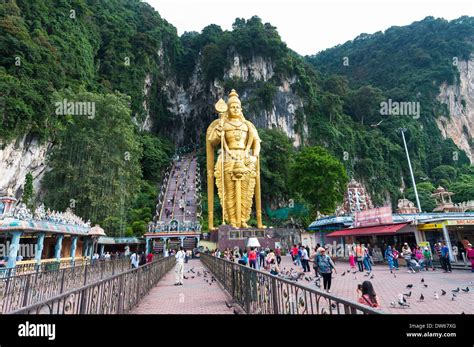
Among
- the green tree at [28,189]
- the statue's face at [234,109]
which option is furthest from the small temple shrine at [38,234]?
the statue's face at [234,109]

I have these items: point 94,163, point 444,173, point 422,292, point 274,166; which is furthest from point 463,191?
point 94,163

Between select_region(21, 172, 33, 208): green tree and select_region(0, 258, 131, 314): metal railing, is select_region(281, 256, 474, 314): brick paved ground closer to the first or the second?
select_region(0, 258, 131, 314): metal railing

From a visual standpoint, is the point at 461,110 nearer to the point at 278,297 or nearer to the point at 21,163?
the point at 21,163

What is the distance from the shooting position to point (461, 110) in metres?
58.4

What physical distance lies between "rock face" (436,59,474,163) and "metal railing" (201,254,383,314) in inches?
2470

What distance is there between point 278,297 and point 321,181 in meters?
22.9

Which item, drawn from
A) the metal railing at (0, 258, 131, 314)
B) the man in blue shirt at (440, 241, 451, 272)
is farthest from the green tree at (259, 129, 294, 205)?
the metal railing at (0, 258, 131, 314)

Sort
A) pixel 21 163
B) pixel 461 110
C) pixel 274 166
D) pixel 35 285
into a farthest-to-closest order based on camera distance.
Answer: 1. pixel 461 110
2. pixel 274 166
3. pixel 21 163
4. pixel 35 285

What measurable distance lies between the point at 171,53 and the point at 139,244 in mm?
39872

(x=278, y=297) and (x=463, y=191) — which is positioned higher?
(x=463, y=191)

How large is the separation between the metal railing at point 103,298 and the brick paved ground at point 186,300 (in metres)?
0.29

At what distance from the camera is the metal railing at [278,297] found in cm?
228
